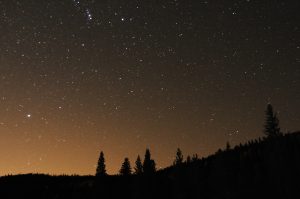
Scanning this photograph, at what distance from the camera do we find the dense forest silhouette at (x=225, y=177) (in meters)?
45.4

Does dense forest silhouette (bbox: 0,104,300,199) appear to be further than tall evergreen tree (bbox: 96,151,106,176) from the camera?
No

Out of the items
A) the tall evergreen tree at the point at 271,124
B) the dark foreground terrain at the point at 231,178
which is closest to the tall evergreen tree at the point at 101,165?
the dark foreground terrain at the point at 231,178

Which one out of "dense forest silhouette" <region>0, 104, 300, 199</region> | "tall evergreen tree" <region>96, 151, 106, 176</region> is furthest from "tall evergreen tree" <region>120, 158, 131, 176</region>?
"tall evergreen tree" <region>96, 151, 106, 176</region>

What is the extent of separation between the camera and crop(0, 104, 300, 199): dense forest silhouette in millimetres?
45438

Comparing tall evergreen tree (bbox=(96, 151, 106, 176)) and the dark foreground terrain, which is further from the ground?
tall evergreen tree (bbox=(96, 151, 106, 176))

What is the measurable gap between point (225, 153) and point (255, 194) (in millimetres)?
9160

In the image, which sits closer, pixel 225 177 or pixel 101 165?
pixel 225 177

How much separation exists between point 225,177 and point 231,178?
0.85m

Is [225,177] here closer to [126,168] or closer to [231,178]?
[231,178]

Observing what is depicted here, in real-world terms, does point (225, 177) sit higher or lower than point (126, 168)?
lower

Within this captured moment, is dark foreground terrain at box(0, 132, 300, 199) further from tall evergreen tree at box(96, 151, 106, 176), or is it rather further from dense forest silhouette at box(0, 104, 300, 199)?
tall evergreen tree at box(96, 151, 106, 176)

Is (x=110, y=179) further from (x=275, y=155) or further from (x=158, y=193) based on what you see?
(x=275, y=155)

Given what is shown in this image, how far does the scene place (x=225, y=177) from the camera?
51.8 m

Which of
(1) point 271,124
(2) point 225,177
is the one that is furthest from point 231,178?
(1) point 271,124
